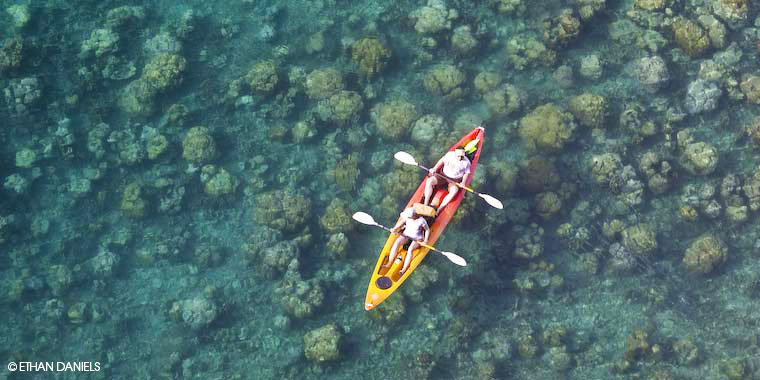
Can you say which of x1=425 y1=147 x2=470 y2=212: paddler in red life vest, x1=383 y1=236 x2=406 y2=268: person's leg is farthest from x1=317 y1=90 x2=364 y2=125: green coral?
x1=383 y1=236 x2=406 y2=268: person's leg

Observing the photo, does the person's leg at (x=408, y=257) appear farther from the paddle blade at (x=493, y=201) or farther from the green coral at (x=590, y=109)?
the green coral at (x=590, y=109)

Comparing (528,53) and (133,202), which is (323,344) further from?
(528,53)

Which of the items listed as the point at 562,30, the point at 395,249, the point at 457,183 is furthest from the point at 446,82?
the point at 395,249

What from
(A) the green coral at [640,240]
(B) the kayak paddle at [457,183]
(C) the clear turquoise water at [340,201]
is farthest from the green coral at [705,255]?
(B) the kayak paddle at [457,183]

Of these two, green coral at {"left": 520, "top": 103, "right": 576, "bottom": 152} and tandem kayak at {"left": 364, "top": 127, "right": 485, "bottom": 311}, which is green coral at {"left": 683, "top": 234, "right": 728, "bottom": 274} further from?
tandem kayak at {"left": 364, "top": 127, "right": 485, "bottom": 311}

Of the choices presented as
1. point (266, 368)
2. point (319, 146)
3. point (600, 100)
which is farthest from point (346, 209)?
point (600, 100)

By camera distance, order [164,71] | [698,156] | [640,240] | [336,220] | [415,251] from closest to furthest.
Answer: [415,251], [640,240], [336,220], [698,156], [164,71]

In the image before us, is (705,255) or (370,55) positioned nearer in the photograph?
(705,255)
